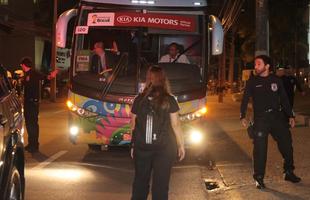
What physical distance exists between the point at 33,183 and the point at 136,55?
3.18 m

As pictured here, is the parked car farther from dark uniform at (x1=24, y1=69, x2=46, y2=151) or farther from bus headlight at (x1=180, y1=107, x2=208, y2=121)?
dark uniform at (x1=24, y1=69, x2=46, y2=151)

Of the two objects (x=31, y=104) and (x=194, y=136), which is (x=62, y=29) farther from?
(x=194, y=136)

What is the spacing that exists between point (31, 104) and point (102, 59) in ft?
6.87

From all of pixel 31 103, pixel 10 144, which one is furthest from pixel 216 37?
pixel 10 144

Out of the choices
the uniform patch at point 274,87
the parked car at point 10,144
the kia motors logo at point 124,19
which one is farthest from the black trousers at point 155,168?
the kia motors logo at point 124,19

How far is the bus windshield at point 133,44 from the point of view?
10602 millimetres

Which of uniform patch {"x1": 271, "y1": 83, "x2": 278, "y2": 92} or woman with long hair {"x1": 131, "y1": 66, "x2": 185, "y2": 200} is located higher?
uniform patch {"x1": 271, "y1": 83, "x2": 278, "y2": 92}

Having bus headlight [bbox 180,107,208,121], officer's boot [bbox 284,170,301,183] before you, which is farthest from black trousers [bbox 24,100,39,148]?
officer's boot [bbox 284,170,301,183]

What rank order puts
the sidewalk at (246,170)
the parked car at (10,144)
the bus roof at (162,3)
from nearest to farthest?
the parked car at (10,144), the sidewalk at (246,170), the bus roof at (162,3)

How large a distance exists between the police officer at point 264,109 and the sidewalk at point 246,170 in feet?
1.17

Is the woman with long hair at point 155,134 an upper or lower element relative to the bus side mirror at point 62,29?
lower

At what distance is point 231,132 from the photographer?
16188mm

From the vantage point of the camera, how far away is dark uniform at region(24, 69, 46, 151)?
11.8 m

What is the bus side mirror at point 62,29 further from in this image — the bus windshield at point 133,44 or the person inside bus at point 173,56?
the person inside bus at point 173,56
